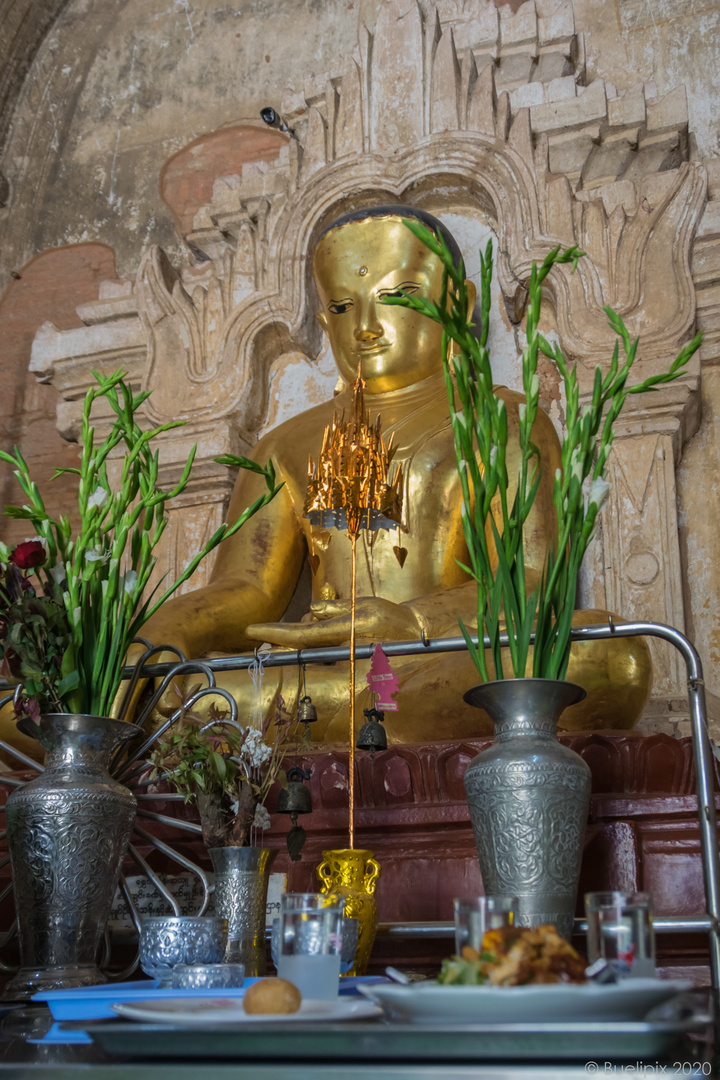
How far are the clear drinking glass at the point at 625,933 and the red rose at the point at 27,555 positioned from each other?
3.38ft

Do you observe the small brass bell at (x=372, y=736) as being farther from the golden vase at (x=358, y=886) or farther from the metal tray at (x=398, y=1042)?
the metal tray at (x=398, y=1042)

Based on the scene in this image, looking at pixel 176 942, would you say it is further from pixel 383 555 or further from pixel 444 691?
pixel 383 555

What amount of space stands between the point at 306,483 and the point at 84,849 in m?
2.08

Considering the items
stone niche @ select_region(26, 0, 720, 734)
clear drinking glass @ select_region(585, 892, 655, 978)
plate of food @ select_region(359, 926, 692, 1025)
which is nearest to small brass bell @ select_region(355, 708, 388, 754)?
clear drinking glass @ select_region(585, 892, 655, 978)

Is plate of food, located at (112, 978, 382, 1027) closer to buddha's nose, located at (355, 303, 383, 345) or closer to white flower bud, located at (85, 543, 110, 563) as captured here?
white flower bud, located at (85, 543, 110, 563)

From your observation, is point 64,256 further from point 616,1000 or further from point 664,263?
point 616,1000

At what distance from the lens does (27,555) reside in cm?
169

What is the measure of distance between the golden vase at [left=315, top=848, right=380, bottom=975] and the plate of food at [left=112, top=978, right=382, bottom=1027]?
529mm

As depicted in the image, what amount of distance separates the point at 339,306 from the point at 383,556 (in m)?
0.94

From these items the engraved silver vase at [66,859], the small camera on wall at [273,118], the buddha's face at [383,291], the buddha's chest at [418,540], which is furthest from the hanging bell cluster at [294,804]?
the small camera on wall at [273,118]

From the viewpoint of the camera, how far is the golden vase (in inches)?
58.4

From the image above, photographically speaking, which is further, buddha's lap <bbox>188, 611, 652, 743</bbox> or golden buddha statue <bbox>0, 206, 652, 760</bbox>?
golden buddha statue <bbox>0, 206, 652, 760</bbox>

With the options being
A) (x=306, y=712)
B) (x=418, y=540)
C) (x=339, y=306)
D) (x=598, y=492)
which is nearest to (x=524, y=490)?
(x=598, y=492)

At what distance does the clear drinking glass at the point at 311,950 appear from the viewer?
1.06 meters
